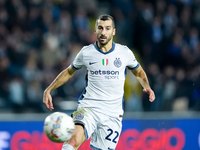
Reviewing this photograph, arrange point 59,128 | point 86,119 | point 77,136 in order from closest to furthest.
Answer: point 59,128 < point 77,136 < point 86,119

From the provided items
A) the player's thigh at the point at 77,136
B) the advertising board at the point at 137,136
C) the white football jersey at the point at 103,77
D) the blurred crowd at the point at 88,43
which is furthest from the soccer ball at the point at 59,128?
the blurred crowd at the point at 88,43

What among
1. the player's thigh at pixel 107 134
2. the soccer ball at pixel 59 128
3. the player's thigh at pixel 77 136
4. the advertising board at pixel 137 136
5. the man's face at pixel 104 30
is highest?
the man's face at pixel 104 30

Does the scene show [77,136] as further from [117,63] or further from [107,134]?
[117,63]

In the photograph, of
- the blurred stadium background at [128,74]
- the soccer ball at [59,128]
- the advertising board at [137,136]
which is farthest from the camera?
the blurred stadium background at [128,74]

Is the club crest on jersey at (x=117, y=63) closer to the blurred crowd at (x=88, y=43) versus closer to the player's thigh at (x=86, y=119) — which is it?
the player's thigh at (x=86, y=119)

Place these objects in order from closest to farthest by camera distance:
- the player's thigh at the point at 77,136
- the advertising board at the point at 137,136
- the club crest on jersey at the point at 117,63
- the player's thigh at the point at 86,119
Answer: the player's thigh at the point at 77,136 → the player's thigh at the point at 86,119 → the club crest on jersey at the point at 117,63 → the advertising board at the point at 137,136

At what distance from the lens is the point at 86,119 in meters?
5.70

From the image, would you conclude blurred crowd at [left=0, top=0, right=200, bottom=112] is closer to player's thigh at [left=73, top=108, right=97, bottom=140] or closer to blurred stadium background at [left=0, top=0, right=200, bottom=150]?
blurred stadium background at [left=0, top=0, right=200, bottom=150]

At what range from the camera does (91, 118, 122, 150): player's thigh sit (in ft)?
19.5

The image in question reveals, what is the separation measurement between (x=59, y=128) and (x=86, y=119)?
53cm

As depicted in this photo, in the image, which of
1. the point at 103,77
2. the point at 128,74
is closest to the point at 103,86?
the point at 103,77

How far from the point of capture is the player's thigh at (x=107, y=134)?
5.95 meters

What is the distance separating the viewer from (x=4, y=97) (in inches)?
358

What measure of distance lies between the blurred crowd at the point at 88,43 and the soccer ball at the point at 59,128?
3.75 m
